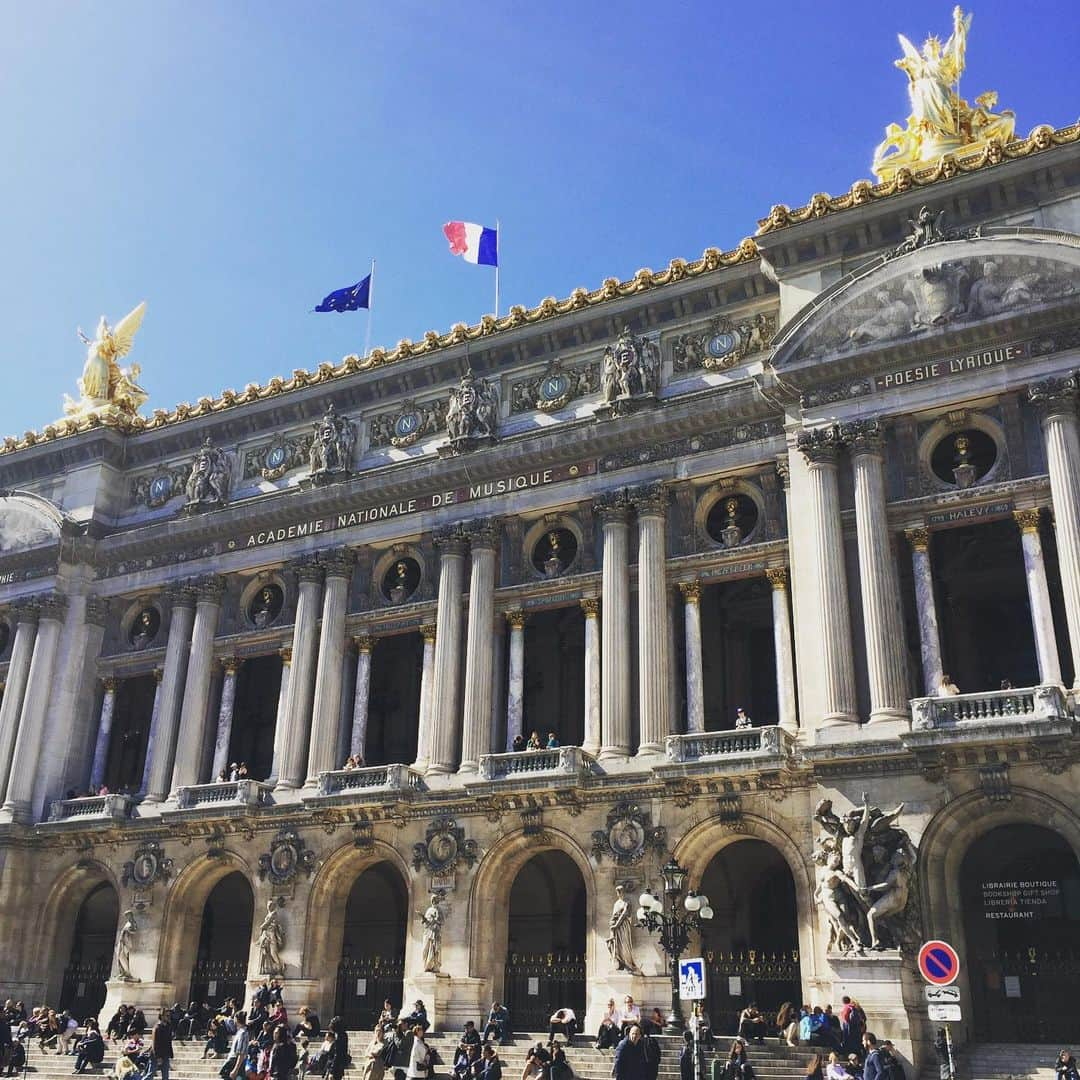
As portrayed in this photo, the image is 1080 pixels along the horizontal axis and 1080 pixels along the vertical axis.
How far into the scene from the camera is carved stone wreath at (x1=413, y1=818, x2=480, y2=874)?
33.7 metres

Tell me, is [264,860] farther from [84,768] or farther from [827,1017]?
[827,1017]

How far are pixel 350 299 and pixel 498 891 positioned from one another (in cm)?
2136

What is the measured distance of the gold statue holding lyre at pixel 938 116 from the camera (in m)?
34.8

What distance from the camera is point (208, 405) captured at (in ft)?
147

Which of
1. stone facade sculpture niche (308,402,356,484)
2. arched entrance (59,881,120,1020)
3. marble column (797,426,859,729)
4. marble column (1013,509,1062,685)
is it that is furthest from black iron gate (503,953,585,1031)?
stone facade sculpture niche (308,402,356,484)

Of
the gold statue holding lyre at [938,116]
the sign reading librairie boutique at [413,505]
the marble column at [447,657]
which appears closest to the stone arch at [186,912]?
the marble column at [447,657]

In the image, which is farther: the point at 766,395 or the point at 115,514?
the point at 115,514

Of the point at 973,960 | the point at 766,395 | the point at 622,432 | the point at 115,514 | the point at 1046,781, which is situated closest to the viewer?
the point at 1046,781

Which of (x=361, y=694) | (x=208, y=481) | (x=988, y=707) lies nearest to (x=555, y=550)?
(x=361, y=694)

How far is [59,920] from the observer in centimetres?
4028

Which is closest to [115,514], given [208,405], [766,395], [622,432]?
[208,405]

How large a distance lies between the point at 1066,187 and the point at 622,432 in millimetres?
13214

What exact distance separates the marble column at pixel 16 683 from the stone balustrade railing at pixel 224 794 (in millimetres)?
7184

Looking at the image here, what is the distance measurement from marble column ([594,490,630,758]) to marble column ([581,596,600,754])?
189mm
